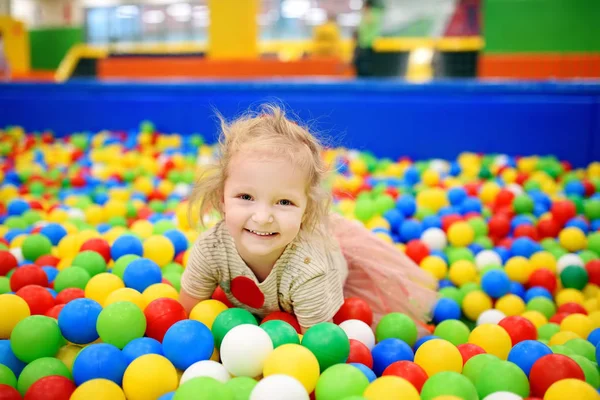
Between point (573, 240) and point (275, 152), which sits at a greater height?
point (275, 152)

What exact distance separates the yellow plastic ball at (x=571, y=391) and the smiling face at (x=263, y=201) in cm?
46

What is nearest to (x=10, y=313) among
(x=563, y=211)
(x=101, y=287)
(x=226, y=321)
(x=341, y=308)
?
(x=101, y=287)

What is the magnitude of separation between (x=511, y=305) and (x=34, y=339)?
1.01 metres

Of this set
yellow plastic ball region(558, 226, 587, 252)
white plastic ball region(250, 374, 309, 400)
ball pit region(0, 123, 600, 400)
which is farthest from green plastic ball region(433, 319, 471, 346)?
yellow plastic ball region(558, 226, 587, 252)

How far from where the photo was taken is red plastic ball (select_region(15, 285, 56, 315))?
115 centimetres

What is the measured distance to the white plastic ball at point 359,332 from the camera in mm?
1087

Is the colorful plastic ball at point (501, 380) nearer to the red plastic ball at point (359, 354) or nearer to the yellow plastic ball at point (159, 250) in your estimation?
the red plastic ball at point (359, 354)

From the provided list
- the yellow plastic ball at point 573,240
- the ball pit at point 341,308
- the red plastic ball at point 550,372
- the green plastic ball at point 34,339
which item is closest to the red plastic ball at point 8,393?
the ball pit at point 341,308

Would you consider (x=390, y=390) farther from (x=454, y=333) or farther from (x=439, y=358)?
(x=454, y=333)

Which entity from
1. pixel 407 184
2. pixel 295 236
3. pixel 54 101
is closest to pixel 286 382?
pixel 295 236

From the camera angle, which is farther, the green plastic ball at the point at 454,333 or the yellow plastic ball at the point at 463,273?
the yellow plastic ball at the point at 463,273

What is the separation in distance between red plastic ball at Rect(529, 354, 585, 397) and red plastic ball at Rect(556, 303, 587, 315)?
1.42 feet

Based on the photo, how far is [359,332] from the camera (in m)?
1.09

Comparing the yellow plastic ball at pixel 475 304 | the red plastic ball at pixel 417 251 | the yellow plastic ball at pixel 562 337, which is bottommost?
the yellow plastic ball at pixel 475 304
